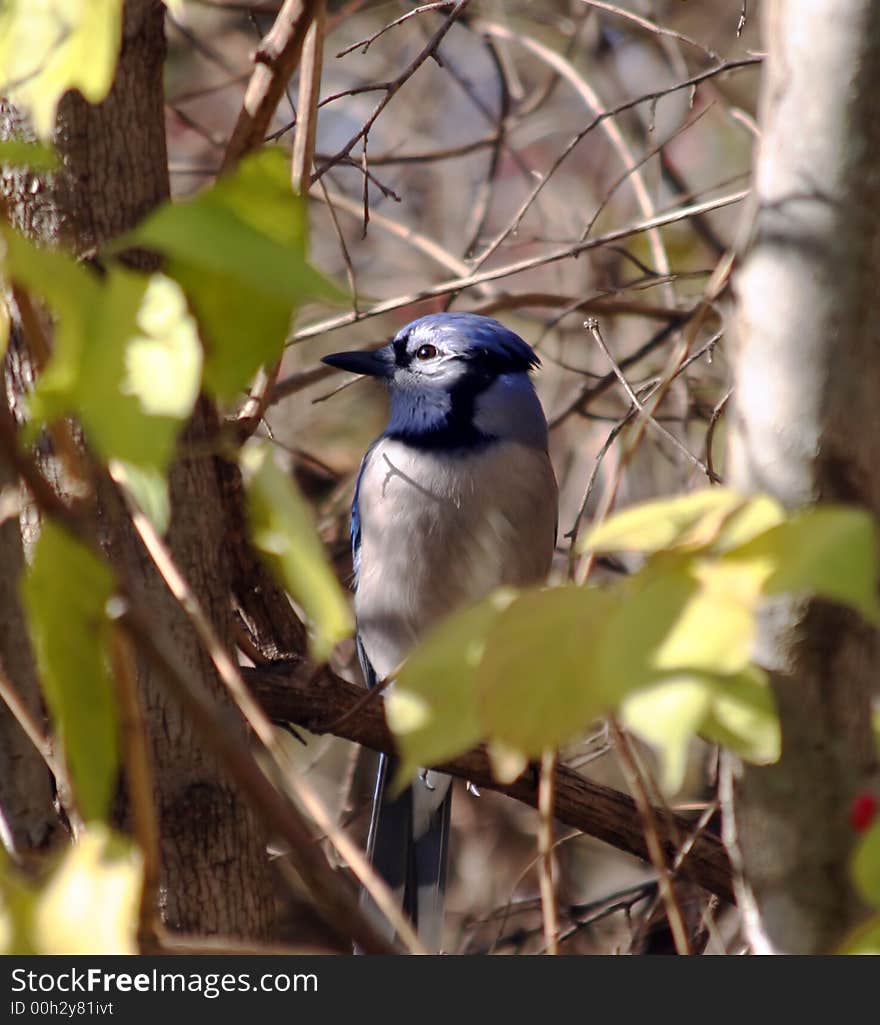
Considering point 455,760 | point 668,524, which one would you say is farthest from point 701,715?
point 455,760

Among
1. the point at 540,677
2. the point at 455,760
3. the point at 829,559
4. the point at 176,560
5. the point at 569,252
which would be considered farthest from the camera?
the point at 455,760

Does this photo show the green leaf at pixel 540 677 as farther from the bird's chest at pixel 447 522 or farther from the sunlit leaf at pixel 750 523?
the bird's chest at pixel 447 522

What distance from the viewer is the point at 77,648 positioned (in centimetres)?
76

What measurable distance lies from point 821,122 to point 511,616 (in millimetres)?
465

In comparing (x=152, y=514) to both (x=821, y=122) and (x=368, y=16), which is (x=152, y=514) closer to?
(x=821, y=122)

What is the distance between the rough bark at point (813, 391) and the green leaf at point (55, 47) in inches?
19.8

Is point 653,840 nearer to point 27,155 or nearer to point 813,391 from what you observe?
point 813,391

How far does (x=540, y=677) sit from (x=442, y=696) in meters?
0.06

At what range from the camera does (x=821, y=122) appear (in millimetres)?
958

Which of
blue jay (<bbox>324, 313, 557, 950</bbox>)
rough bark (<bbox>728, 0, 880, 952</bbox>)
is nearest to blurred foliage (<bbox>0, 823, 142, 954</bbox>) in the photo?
rough bark (<bbox>728, 0, 880, 952</bbox>)

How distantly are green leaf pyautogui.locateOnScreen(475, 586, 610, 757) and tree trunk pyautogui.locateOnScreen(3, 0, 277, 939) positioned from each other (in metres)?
0.95

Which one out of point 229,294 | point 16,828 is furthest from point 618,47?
point 229,294

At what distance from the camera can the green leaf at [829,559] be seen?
63cm

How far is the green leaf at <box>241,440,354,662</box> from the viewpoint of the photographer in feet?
2.63
